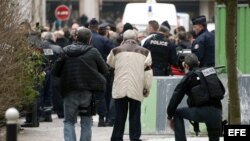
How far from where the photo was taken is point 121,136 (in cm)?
1480

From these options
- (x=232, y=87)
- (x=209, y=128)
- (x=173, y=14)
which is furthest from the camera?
(x=173, y=14)

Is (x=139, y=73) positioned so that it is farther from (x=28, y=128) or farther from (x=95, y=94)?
(x=28, y=128)

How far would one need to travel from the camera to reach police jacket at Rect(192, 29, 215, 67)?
1739 cm

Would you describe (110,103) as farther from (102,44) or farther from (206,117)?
(206,117)

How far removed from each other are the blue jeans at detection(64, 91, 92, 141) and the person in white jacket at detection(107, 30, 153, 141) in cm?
103

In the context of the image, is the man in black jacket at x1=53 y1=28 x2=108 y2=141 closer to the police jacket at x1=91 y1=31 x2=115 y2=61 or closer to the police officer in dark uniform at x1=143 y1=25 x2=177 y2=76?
the police officer in dark uniform at x1=143 y1=25 x2=177 y2=76

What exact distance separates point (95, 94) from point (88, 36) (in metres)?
0.84

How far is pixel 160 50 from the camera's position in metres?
17.6

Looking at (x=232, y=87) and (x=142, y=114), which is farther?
(x=142, y=114)

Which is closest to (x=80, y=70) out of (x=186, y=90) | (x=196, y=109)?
(x=186, y=90)

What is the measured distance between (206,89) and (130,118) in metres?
2.03

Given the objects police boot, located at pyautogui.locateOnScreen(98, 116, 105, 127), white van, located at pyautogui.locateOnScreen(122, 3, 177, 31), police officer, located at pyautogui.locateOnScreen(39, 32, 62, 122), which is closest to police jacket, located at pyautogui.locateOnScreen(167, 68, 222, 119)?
police boot, located at pyautogui.locateOnScreen(98, 116, 105, 127)

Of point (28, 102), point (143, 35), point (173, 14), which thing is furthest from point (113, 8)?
point (28, 102)

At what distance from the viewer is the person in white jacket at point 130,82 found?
1462 cm
